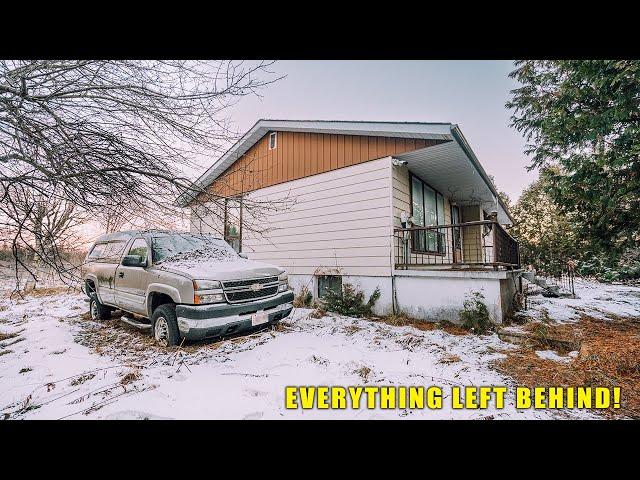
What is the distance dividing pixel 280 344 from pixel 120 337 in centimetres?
290

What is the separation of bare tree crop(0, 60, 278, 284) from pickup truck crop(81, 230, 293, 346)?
911 millimetres

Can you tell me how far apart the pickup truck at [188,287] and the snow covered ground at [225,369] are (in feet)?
1.36

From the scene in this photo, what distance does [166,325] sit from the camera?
445cm

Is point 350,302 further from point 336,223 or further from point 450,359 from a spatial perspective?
point 450,359

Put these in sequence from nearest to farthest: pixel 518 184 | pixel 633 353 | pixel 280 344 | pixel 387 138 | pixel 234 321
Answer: pixel 633 353
pixel 234 321
pixel 280 344
pixel 387 138
pixel 518 184

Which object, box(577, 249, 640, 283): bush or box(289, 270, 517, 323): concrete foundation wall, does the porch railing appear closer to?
box(289, 270, 517, 323): concrete foundation wall

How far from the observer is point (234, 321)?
424 cm

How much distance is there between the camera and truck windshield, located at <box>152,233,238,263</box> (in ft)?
16.3

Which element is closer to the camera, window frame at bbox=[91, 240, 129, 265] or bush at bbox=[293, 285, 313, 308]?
window frame at bbox=[91, 240, 129, 265]

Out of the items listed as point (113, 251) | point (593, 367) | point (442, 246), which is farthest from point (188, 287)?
point (442, 246)
